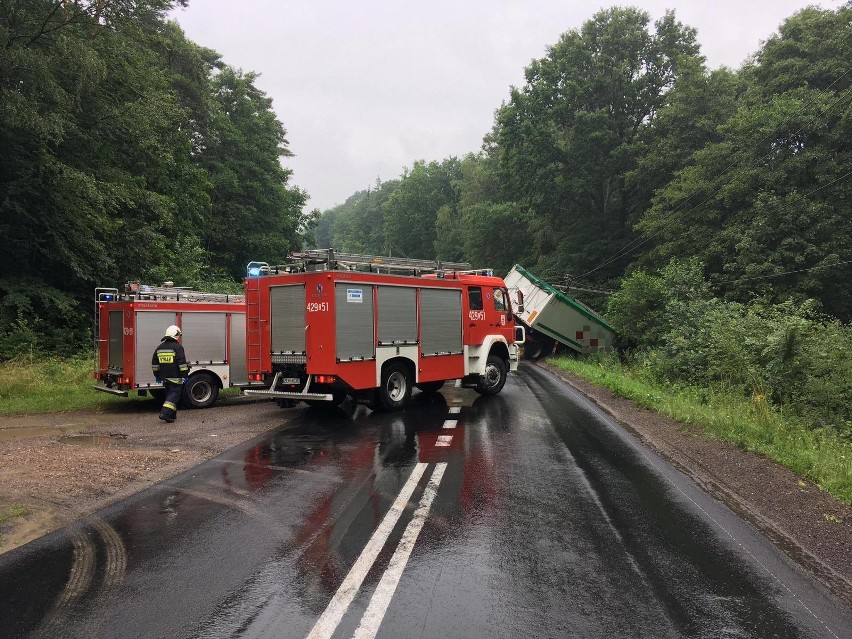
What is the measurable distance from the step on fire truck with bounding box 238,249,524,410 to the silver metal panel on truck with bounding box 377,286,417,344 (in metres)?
0.02

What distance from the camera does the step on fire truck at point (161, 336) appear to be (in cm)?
1261

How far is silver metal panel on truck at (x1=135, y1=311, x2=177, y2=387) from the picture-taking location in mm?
12562

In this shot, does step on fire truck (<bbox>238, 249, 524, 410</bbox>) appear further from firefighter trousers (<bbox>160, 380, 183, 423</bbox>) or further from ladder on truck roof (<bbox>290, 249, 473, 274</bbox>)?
firefighter trousers (<bbox>160, 380, 183, 423</bbox>)

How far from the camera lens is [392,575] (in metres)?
4.21

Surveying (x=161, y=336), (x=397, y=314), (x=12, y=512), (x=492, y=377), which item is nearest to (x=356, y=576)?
(x=12, y=512)

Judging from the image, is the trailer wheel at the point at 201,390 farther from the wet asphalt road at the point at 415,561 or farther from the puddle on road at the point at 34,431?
the wet asphalt road at the point at 415,561

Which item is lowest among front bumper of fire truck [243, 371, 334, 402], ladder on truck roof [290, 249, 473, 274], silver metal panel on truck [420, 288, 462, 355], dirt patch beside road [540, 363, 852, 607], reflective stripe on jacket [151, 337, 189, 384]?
dirt patch beside road [540, 363, 852, 607]

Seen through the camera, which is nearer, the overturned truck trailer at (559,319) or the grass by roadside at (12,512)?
the grass by roadside at (12,512)

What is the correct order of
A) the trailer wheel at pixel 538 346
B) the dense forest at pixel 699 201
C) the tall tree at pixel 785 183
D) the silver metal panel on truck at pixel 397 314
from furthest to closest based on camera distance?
the trailer wheel at pixel 538 346 → the tall tree at pixel 785 183 → the dense forest at pixel 699 201 → the silver metal panel on truck at pixel 397 314

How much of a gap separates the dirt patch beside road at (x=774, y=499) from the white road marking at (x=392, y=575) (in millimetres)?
2939

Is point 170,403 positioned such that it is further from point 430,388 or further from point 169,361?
point 430,388

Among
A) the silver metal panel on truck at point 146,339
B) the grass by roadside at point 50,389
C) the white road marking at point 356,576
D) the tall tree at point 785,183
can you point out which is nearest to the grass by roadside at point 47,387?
the grass by roadside at point 50,389

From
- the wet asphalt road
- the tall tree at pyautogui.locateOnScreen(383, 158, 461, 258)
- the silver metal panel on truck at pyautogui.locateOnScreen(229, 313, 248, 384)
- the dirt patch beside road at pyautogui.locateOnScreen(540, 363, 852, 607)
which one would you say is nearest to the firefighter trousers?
the silver metal panel on truck at pyautogui.locateOnScreen(229, 313, 248, 384)

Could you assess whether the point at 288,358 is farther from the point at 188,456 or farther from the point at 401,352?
the point at 188,456
